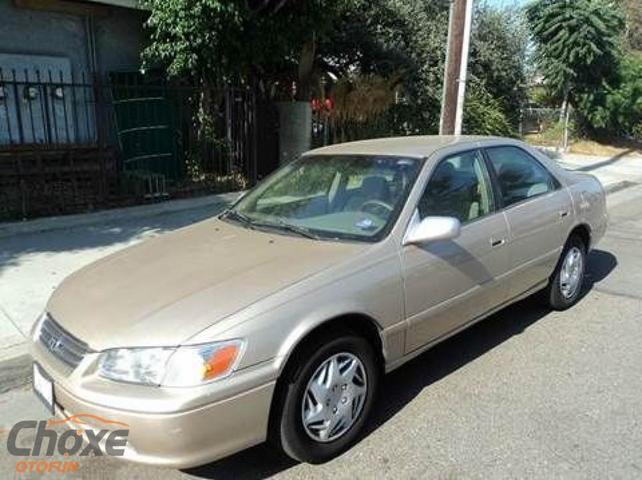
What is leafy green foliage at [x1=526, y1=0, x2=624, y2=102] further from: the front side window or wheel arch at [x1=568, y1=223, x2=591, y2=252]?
the front side window

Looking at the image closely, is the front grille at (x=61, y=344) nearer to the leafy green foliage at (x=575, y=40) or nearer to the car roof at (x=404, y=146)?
the car roof at (x=404, y=146)

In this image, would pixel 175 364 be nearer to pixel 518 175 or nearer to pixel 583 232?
pixel 518 175

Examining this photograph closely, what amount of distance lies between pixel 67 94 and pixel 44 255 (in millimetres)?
4568

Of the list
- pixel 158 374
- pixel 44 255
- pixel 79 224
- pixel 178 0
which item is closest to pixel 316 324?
pixel 158 374

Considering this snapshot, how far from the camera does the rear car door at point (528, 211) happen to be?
14.6 feet

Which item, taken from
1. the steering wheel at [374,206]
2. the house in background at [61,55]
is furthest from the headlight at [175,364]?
the house in background at [61,55]

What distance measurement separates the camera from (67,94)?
1017 centimetres

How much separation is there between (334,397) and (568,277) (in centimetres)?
291

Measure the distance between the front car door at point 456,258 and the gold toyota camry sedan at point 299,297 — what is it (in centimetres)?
1

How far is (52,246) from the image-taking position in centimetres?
688

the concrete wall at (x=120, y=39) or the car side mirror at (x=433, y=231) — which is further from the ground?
the concrete wall at (x=120, y=39)

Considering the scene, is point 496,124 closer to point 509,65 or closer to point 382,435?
point 509,65

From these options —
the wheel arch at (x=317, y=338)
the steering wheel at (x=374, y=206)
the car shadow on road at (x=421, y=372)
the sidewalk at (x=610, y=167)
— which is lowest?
the sidewalk at (x=610, y=167)

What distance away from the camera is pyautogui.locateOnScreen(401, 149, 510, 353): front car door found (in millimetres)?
3600
